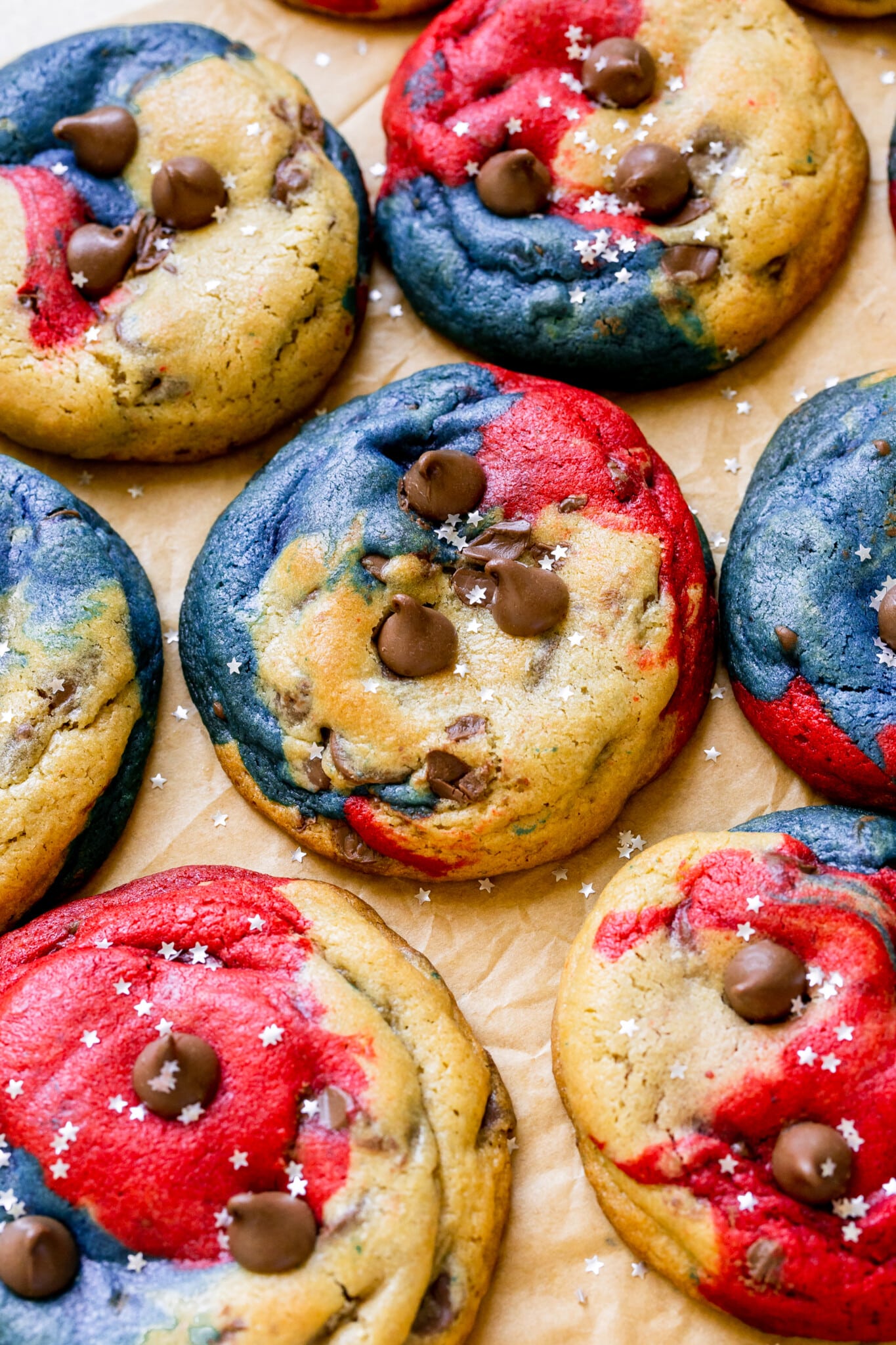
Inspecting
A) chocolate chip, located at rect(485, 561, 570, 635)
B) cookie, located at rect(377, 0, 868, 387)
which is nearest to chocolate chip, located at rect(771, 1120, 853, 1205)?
chocolate chip, located at rect(485, 561, 570, 635)

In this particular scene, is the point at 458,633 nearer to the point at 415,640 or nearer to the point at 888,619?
the point at 415,640

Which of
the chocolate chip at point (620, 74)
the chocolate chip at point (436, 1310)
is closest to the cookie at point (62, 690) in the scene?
the chocolate chip at point (436, 1310)

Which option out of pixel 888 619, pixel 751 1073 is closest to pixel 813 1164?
pixel 751 1073

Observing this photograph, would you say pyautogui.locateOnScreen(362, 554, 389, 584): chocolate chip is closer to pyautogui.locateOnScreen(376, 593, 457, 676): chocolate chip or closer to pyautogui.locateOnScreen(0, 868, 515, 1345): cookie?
pyautogui.locateOnScreen(376, 593, 457, 676): chocolate chip

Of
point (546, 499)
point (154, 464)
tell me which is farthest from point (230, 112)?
point (546, 499)

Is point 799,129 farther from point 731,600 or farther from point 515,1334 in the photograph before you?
point 515,1334

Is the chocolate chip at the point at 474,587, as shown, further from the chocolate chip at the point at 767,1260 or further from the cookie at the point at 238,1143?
the chocolate chip at the point at 767,1260

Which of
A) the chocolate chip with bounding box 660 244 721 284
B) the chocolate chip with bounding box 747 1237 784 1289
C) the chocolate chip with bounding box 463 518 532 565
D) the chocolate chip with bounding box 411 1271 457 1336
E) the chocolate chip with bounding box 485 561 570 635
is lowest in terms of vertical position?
the chocolate chip with bounding box 747 1237 784 1289
